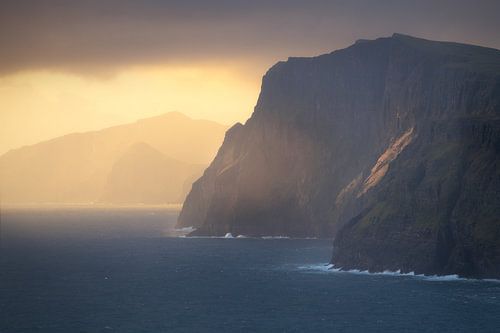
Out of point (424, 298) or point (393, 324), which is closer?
point (393, 324)

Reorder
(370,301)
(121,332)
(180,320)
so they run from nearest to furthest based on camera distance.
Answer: (121,332) < (180,320) < (370,301)

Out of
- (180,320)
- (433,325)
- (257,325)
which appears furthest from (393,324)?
(180,320)

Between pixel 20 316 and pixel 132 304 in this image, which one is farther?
pixel 132 304

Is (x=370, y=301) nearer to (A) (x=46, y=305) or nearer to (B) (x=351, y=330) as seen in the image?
(B) (x=351, y=330)

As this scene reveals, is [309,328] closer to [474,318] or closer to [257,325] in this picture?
[257,325]

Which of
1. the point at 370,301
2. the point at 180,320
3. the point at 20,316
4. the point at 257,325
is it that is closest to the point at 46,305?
the point at 20,316

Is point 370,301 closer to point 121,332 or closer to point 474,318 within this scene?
point 474,318

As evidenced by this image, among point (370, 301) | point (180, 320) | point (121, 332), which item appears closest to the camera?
point (121, 332)

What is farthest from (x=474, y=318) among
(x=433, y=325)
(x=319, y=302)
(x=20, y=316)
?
(x=20, y=316)
